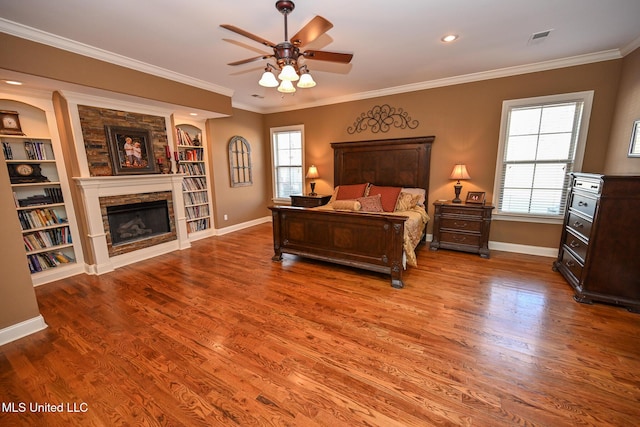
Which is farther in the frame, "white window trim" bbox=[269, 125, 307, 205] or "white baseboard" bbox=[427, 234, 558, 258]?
"white window trim" bbox=[269, 125, 307, 205]

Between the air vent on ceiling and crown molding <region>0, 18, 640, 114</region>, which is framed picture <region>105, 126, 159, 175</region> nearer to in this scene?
crown molding <region>0, 18, 640, 114</region>

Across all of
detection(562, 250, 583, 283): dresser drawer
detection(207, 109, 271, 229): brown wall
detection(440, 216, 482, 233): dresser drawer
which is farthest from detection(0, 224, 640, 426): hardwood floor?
detection(207, 109, 271, 229): brown wall

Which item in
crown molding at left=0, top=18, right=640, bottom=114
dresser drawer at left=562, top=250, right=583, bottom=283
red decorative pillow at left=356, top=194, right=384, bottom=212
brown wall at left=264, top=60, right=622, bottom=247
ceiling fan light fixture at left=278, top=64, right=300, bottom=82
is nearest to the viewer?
ceiling fan light fixture at left=278, top=64, right=300, bottom=82

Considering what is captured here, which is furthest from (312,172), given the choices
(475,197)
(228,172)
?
(475,197)

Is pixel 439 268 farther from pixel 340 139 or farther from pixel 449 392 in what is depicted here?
pixel 340 139

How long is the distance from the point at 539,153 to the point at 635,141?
3.18 ft

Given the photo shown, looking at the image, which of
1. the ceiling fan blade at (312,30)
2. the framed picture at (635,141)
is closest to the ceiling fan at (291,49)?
the ceiling fan blade at (312,30)

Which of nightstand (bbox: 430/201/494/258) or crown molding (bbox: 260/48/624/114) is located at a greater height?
crown molding (bbox: 260/48/624/114)

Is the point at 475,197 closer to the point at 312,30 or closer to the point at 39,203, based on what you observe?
A: the point at 312,30

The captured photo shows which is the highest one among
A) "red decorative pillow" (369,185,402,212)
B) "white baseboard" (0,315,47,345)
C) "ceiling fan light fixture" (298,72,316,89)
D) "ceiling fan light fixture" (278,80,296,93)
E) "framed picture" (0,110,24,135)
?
"ceiling fan light fixture" (298,72,316,89)

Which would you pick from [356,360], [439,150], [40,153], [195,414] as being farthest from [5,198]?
[439,150]

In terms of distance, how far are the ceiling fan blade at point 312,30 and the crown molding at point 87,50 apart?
2.50m

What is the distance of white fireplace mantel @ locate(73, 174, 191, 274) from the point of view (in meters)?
3.51

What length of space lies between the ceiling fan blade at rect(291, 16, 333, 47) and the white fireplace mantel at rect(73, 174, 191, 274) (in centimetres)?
329
